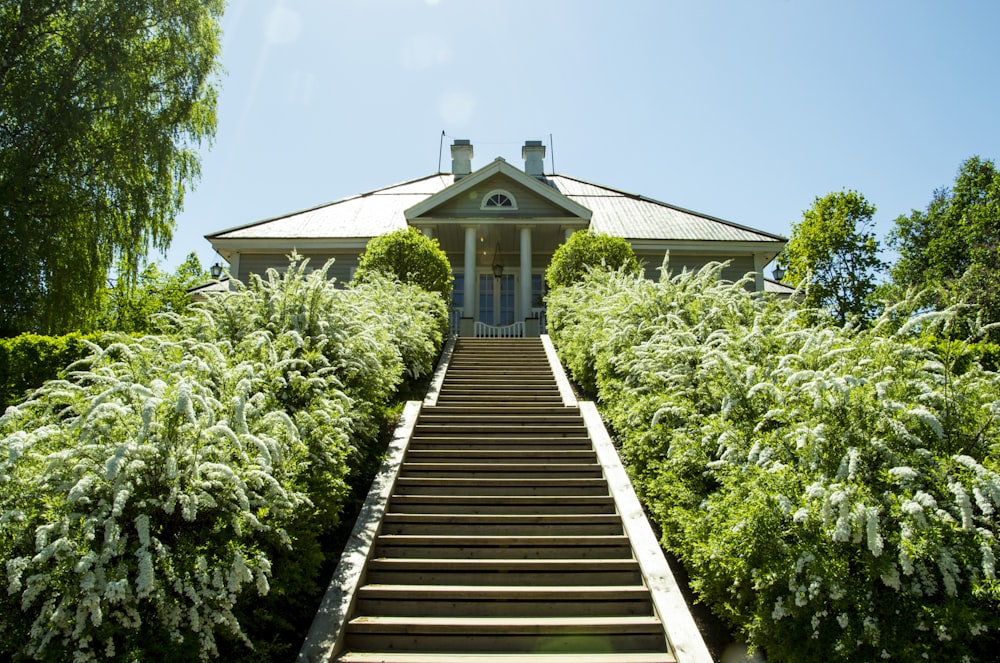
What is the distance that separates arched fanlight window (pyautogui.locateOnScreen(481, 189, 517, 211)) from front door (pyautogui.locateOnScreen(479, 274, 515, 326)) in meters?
2.20

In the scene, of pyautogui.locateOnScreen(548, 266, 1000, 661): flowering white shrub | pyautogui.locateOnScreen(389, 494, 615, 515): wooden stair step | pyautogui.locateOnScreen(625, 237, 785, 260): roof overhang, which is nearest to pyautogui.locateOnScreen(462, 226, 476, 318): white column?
pyautogui.locateOnScreen(625, 237, 785, 260): roof overhang

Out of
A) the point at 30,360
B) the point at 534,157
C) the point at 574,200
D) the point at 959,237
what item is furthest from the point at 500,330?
the point at 959,237

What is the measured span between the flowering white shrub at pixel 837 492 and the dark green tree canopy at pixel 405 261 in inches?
350

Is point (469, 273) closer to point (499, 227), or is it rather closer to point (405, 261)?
point (499, 227)

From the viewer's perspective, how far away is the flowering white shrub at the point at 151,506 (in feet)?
11.3

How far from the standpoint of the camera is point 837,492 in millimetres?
3678

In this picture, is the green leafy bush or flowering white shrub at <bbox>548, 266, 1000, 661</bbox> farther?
the green leafy bush

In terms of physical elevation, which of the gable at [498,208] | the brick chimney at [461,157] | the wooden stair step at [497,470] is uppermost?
the brick chimney at [461,157]

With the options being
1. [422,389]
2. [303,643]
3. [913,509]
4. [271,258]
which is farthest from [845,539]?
[271,258]

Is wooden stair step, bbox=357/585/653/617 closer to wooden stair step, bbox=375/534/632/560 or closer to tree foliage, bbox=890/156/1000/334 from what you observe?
wooden stair step, bbox=375/534/632/560

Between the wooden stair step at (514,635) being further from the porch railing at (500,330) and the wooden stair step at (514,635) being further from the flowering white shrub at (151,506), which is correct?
the porch railing at (500,330)

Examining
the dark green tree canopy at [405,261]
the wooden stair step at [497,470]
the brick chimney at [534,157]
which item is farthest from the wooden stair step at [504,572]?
the brick chimney at [534,157]

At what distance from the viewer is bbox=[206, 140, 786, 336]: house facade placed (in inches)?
680

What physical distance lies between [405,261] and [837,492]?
11.8 meters
